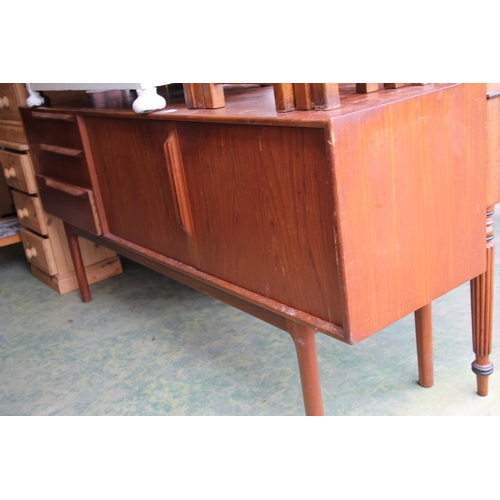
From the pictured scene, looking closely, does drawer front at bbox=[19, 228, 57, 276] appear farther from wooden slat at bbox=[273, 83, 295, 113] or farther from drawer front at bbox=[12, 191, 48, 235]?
wooden slat at bbox=[273, 83, 295, 113]

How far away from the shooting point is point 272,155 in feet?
3.49

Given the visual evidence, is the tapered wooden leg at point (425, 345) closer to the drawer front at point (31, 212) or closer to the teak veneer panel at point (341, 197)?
the teak veneer panel at point (341, 197)

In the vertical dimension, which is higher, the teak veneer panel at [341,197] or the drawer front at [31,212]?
the teak veneer panel at [341,197]

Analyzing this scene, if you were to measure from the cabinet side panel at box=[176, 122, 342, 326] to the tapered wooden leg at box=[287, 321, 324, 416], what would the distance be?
64 mm

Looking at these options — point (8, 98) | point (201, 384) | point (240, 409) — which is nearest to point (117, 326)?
point (201, 384)

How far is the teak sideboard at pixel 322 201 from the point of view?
39.0 inches

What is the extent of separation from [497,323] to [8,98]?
2.06 m

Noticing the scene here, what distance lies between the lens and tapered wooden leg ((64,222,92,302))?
7.91ft

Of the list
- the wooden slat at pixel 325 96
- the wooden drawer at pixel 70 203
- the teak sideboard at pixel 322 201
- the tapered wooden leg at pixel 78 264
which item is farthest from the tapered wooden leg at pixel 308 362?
the tapered wooden leg at pixel 78 264

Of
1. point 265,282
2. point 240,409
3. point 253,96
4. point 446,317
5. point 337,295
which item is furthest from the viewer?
point 446,317

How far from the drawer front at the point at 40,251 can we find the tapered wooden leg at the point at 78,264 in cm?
17

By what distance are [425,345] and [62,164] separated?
4.30 feet
